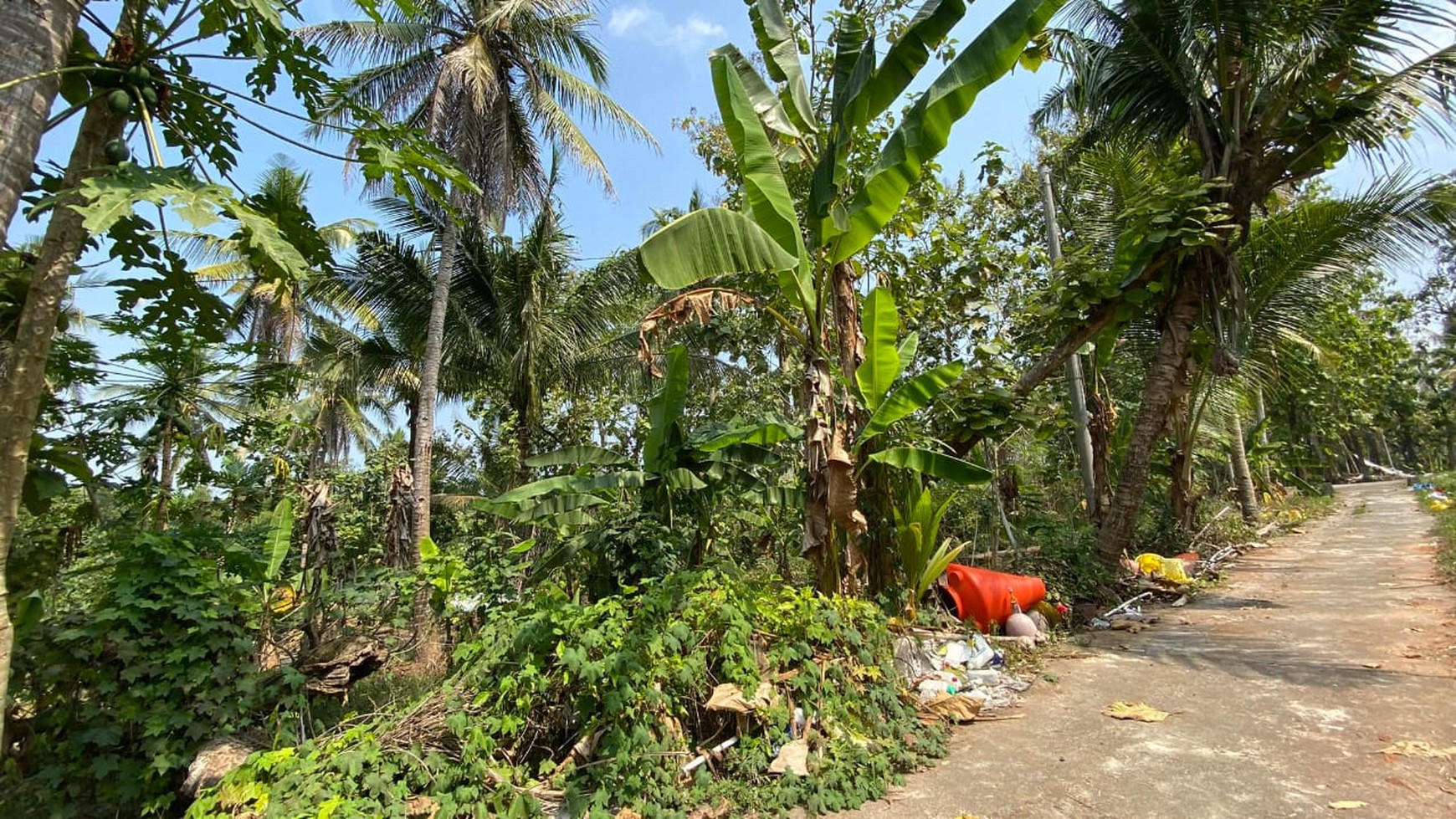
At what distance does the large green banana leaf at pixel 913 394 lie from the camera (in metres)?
5.03

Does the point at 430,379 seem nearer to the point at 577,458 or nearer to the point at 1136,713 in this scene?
the point at 577,458

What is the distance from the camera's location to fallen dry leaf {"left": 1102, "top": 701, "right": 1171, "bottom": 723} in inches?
159

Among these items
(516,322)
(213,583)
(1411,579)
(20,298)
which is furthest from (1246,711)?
(516,322)

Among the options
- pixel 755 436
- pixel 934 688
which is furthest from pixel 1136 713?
pixel 755 436

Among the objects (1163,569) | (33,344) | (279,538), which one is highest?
(33,344)

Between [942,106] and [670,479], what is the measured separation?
3.57 m

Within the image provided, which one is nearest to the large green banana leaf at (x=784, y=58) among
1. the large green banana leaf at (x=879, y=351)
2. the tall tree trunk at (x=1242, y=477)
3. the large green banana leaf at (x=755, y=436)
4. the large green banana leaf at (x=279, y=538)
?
the large green banana leaf at (x=879, y=351)

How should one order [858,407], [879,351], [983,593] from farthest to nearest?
[983,593] < [858,407] < [879,351]

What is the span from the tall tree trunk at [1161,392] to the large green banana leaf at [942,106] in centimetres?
441

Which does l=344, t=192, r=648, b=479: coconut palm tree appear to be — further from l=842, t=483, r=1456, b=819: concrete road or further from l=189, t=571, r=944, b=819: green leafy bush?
l=842, t=483, r=1456, b=819: concrete road

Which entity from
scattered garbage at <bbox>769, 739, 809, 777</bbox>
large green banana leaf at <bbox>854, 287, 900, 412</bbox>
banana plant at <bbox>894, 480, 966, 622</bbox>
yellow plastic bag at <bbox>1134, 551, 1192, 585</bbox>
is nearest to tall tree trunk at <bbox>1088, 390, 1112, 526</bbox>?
yellow plastic bag at <bbox>1134, 551, 1192, 585</bbox>

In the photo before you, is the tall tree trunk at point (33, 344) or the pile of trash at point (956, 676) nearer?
the tall tree trunk at point (33, 344)

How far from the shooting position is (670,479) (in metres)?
5.58

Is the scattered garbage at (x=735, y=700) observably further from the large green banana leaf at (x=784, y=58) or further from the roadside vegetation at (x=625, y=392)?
the large green banana leaf at (x=784, y=58)
